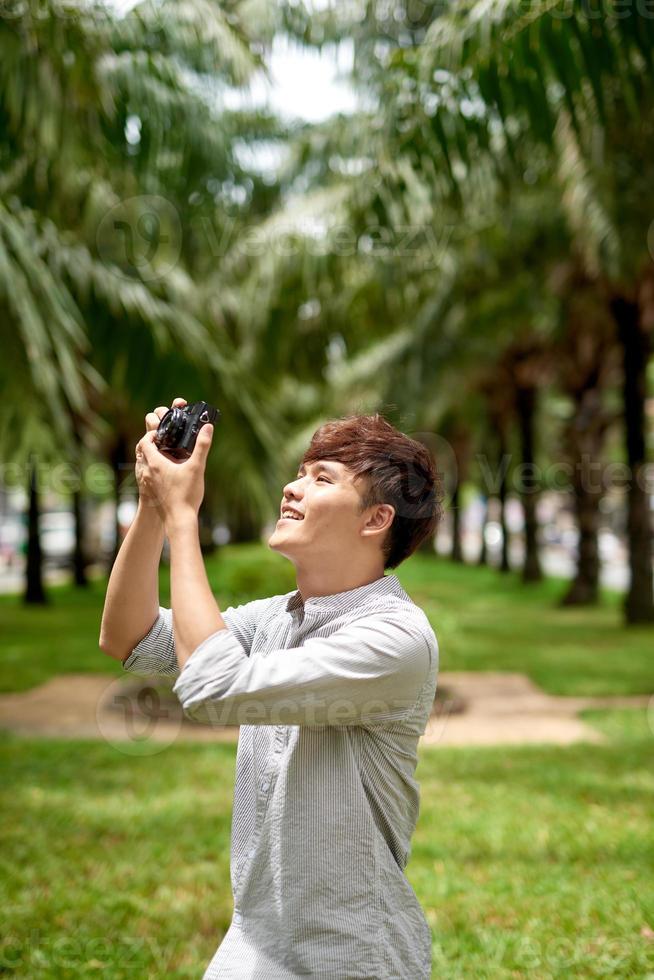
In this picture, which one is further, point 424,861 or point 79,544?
point 79,544

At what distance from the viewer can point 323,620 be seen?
174 cm

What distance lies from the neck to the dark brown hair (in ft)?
0.19

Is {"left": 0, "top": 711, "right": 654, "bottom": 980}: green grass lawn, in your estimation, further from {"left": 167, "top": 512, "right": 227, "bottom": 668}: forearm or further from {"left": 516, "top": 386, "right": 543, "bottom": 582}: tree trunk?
{"left": 516, "top": 386, "right": 543, "bottom": 582}: tree trunk

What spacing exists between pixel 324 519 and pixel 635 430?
39.6ft

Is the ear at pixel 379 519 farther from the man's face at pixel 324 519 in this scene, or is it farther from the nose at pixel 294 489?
the nose at pixel 294 489

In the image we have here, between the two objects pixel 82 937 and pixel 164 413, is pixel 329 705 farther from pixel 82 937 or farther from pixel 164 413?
pixel 82 937

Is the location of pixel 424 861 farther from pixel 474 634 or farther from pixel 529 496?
pixel 529 496

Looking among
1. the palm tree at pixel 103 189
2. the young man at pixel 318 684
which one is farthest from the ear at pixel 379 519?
the palm tree at pixel 103 189

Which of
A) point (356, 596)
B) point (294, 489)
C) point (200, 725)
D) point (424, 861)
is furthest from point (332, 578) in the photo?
point (200, 725)

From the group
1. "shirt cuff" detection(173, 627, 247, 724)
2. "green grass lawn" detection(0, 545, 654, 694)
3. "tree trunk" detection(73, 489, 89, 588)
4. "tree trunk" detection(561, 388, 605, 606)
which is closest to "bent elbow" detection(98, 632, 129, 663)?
"shirt cuff" detection(173, 627, 247, 724)

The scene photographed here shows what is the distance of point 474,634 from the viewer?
14.2m

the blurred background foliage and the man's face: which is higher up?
the blurred background foliage

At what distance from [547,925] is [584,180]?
22.4 feet

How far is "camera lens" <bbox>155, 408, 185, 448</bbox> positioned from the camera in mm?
1602
